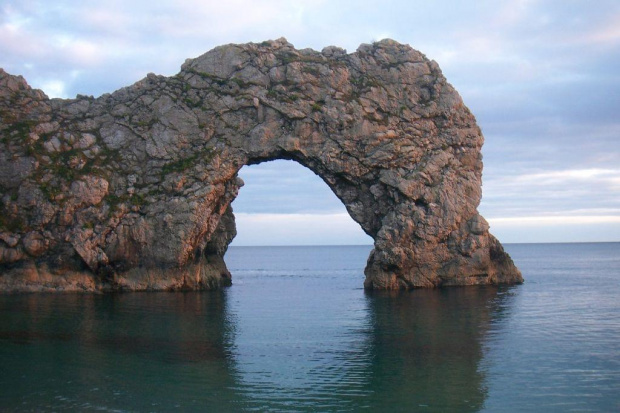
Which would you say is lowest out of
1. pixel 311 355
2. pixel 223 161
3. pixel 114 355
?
pixel 311 355

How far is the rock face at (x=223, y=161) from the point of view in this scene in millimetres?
55812

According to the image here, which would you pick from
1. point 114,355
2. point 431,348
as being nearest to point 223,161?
point 114,355

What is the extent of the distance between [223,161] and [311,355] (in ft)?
106

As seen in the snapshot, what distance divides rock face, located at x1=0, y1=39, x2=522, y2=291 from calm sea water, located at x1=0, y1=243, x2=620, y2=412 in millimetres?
6947

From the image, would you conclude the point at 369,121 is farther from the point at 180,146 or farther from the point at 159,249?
the point at 159,249

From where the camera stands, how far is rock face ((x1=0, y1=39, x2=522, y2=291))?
5581 centimetres

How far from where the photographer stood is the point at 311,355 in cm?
2936

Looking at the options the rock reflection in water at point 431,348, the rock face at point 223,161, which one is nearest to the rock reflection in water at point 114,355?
the rock reflection in water at point 431,348

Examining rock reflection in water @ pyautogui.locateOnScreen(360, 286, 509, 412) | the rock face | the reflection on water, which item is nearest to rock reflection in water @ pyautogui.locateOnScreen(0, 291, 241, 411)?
the reflection on water

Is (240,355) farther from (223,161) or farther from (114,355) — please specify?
(223,161)

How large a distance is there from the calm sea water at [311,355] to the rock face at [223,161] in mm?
6947

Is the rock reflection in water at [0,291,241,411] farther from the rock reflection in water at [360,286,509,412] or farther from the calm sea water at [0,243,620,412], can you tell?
the rock reflection in water at [360,286,509,412]

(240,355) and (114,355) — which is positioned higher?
(114,355)

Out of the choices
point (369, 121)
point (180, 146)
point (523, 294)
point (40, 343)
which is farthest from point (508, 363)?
point (180, 146)
